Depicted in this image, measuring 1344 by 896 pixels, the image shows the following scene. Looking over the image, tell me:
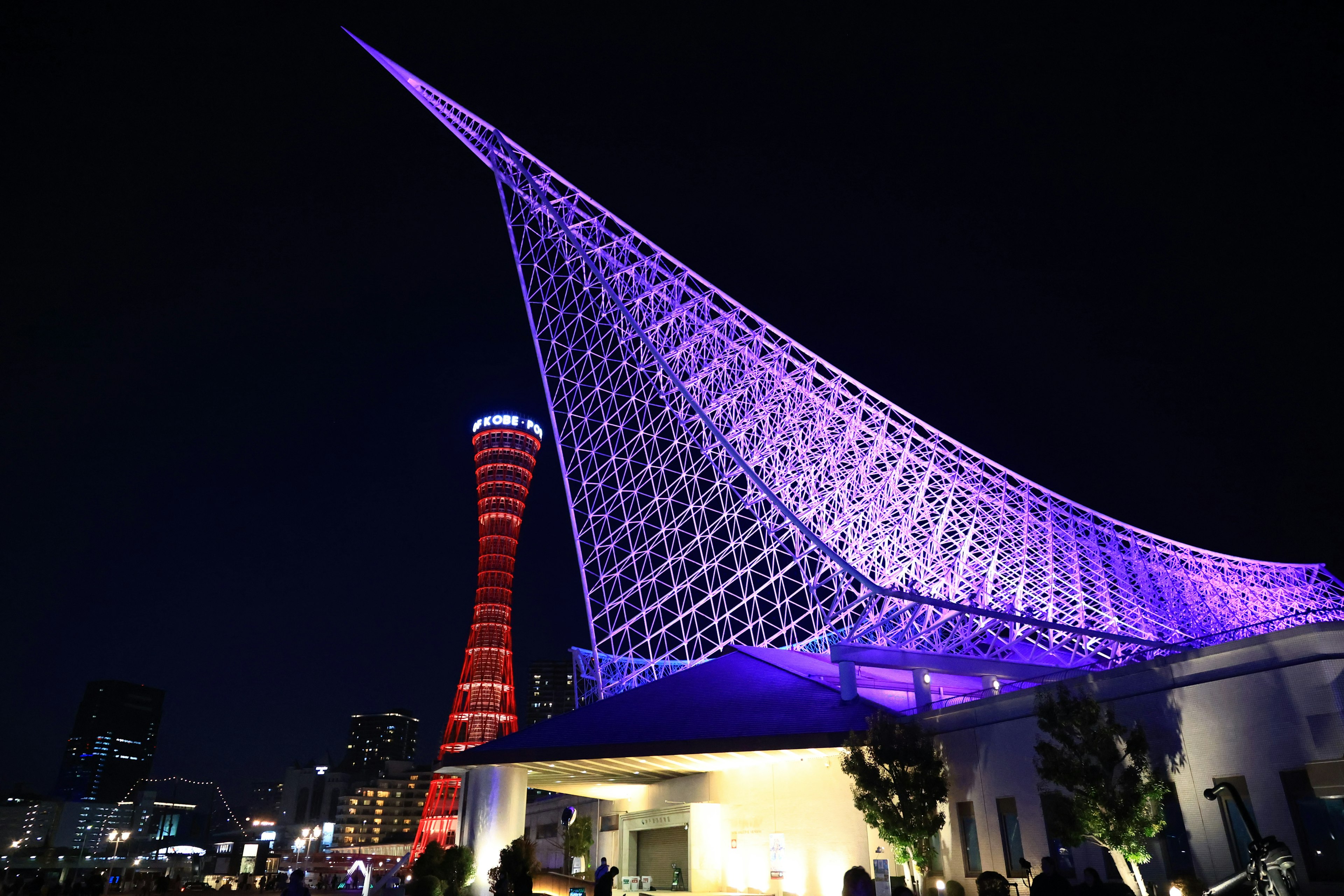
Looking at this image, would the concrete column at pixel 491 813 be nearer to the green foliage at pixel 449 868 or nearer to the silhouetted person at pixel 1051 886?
the green foliage at pixel 449 868

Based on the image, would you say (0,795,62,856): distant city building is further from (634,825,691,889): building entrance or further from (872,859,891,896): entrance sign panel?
(872,859,891,896): entrance sign panel

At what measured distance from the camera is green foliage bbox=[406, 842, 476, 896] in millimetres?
22875

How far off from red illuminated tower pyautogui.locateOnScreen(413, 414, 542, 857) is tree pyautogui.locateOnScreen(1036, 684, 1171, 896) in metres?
48.9

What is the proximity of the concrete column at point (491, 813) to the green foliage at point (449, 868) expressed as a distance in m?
0.34

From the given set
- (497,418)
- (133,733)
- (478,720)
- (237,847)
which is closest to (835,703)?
(478,720)

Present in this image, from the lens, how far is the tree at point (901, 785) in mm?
18156

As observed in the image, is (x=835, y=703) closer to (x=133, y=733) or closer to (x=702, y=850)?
(x=702, y=850)

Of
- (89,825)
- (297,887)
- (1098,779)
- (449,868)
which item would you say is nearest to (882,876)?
(1098,779)

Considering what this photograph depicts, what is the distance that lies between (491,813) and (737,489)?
1318cm

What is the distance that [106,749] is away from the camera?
631 feet

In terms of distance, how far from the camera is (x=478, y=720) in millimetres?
60125

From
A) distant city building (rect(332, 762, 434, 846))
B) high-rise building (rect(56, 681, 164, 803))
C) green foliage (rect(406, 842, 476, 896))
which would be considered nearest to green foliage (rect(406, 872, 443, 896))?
green foliage (rect(406, 842, 476, 896))

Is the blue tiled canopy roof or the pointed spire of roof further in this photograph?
the pointed spire of roof

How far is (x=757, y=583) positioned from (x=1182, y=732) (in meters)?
25.5
